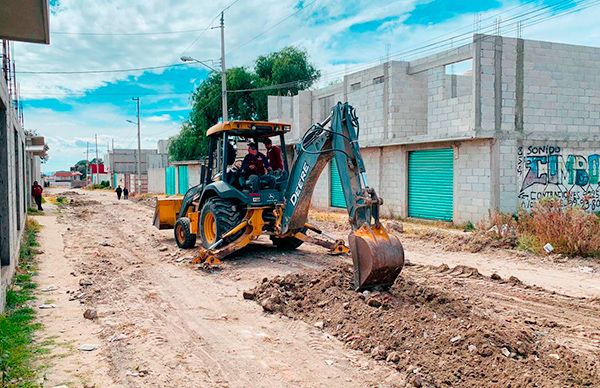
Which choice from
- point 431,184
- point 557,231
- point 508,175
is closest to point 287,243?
point 557,231

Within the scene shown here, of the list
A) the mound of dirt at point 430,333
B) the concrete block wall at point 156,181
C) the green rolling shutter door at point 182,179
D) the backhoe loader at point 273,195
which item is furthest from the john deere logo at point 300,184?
the concrete block wall at point 156,181

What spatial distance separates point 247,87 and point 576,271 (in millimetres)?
38081

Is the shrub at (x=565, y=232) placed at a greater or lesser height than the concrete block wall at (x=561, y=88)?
lesser

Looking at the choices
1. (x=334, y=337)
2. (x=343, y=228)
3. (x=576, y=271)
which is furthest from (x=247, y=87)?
(x=334, y=337)

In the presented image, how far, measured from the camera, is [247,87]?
45.4 meters

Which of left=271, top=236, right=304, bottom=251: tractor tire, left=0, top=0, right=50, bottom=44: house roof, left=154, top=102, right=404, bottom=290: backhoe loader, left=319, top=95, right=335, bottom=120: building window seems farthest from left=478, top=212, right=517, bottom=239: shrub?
left=319, top=95, right=335, bottom=120: building window

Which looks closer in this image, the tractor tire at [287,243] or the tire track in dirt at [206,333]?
the tire track in dirt at [206,333]

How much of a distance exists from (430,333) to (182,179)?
38.0 m

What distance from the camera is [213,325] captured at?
6730 millimetres

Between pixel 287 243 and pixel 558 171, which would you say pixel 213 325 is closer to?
pixel 287 243

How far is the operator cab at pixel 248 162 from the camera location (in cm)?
1062

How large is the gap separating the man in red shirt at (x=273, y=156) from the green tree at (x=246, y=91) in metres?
32.7

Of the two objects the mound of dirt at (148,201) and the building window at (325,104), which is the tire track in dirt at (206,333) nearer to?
the building window at (325,104)

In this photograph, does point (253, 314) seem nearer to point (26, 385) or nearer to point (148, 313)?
point (148, 313)
